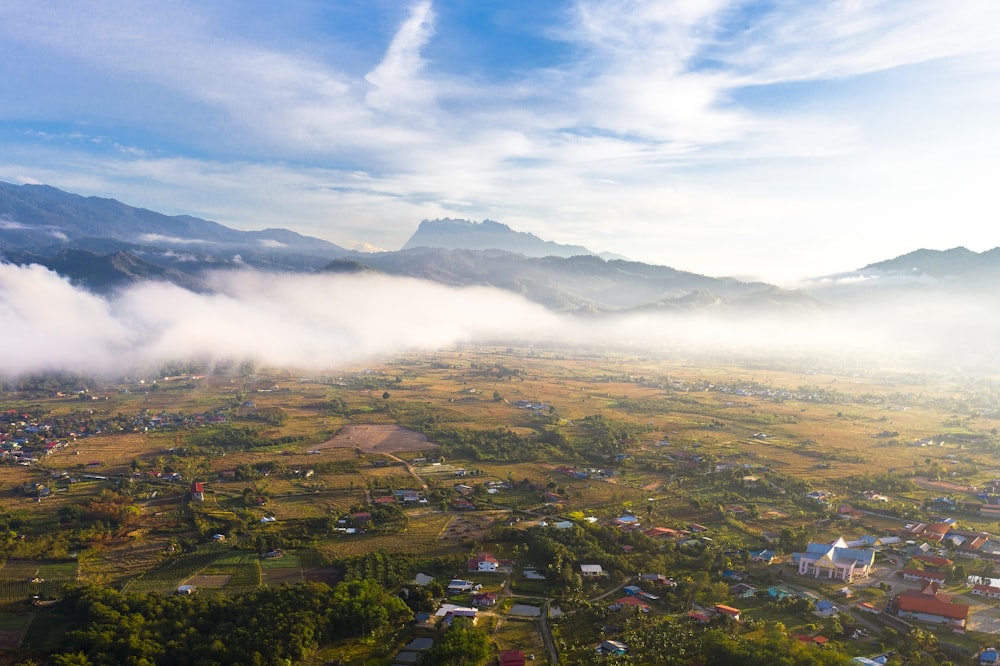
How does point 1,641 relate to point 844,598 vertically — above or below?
below

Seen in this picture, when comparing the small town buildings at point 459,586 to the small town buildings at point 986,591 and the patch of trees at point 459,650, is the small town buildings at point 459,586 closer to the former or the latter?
the patch of trees at point 459,650

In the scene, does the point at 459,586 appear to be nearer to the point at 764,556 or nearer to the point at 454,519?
the point at 454,519

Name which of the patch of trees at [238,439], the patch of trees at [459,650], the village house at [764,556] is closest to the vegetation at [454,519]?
the patch of trees at [459,650]

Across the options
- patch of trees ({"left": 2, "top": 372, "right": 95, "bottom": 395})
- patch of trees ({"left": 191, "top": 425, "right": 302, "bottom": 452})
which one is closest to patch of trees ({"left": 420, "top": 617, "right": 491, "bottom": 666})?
patch of trees ({"left": 191, "top": 425, "right": 302, "bottom": 452})

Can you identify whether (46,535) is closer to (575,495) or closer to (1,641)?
(1,641)

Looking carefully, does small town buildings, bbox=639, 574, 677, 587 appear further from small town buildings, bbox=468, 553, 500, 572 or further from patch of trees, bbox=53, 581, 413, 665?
patch of trees, bbox=53, 581, 413, 665

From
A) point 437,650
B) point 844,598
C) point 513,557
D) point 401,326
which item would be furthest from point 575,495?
point 401,326

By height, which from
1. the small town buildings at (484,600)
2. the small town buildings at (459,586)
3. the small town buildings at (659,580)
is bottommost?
the small town buildings at (459,586)
